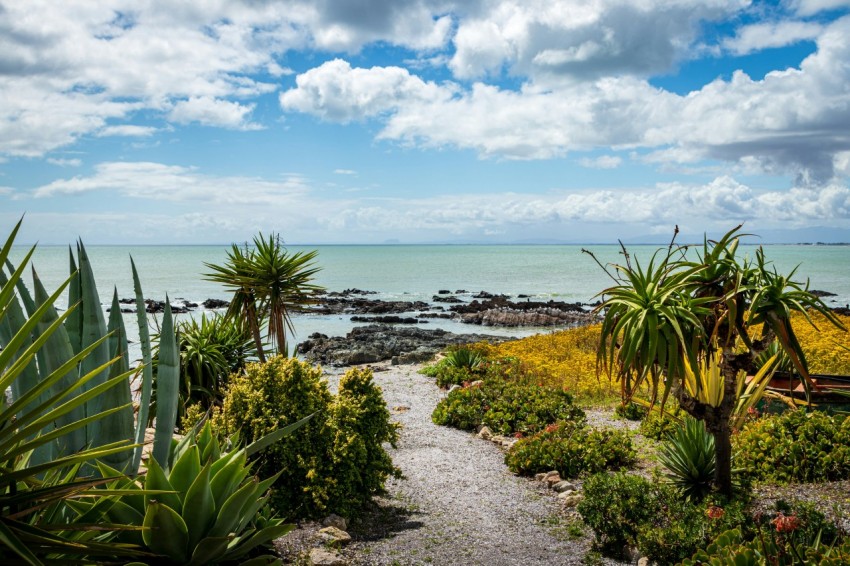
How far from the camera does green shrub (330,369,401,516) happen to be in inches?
281

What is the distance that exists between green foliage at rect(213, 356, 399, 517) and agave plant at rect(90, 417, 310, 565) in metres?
3.17

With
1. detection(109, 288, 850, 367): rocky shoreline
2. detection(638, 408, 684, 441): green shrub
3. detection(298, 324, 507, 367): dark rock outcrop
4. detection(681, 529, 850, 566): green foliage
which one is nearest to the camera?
detection(681, 529, 850, 566): green foliage

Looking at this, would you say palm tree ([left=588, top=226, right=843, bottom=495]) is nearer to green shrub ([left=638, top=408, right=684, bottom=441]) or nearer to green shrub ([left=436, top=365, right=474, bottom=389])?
green shrub ([left=638, top=408, right=684, bottom=441])

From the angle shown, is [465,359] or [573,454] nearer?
[573,454]

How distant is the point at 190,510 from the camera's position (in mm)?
3504

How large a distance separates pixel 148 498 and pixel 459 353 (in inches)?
518

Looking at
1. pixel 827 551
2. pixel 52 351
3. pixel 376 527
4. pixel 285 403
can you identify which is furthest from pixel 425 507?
pixel 52 351

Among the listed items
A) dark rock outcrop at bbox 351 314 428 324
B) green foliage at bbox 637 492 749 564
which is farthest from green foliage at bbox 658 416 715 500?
dark rock outcrop at bbox 351 314 428 324

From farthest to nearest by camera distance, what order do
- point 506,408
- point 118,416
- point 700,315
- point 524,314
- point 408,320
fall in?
point 408,320 < point 524,314 < point 506,408 < point 700,315 < point 118,416

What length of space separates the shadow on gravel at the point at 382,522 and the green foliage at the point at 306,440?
191 mm

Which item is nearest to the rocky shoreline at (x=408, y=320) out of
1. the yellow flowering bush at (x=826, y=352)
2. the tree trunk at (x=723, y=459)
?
the yellow flowering bush at (x=826, y=352)

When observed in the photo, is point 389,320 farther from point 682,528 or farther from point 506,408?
point 682,528

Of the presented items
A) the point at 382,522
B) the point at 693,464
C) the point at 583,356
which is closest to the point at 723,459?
the point at 693,464

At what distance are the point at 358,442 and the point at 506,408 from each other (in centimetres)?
501
